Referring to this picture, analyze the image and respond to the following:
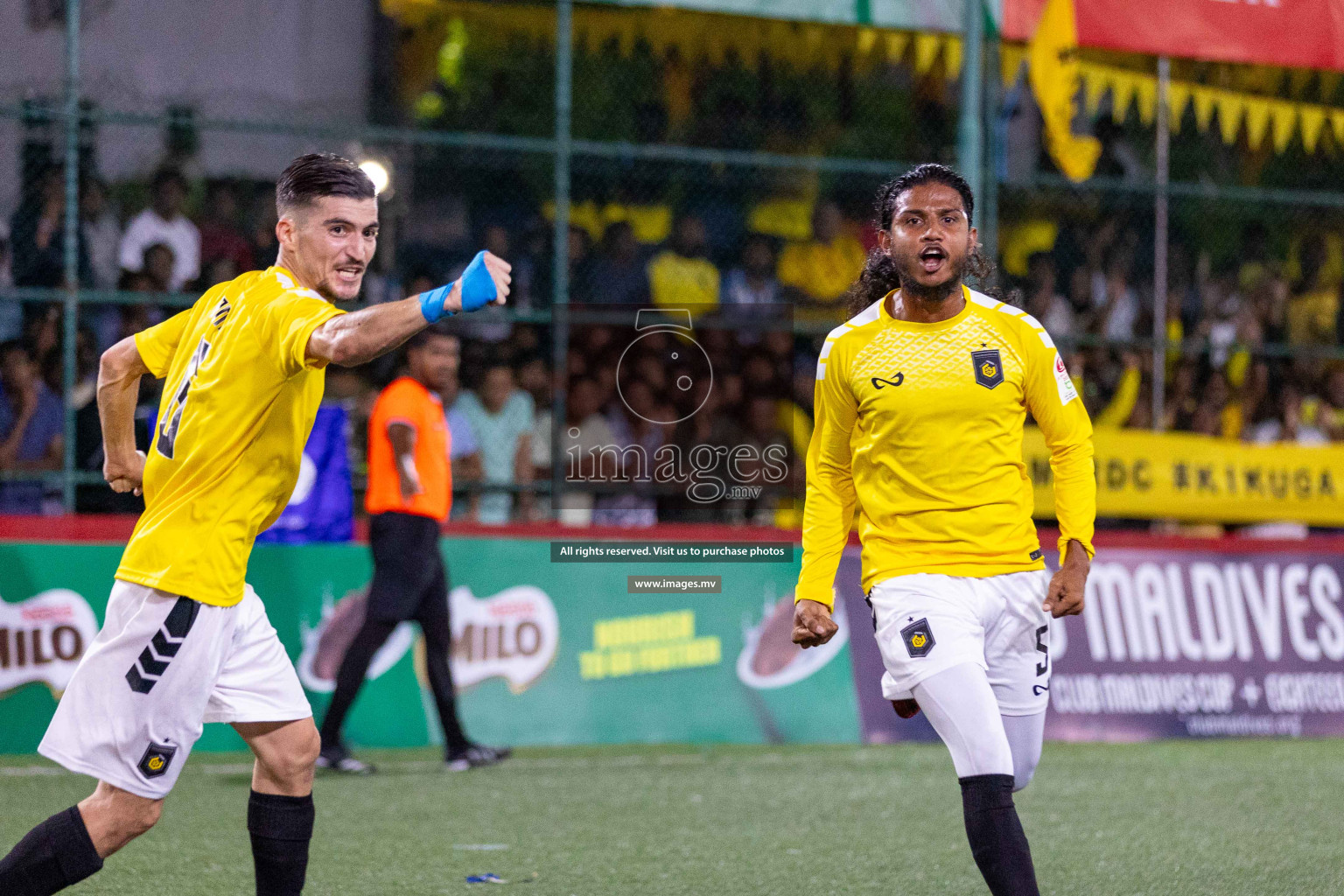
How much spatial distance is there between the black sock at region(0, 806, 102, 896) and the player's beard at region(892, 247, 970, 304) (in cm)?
256

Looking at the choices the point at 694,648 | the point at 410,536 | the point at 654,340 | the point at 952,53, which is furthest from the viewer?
the point at 952,53

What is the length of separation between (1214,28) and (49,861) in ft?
30.8

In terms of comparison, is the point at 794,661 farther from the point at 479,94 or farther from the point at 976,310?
the point at 479,94

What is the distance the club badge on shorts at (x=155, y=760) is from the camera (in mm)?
4023

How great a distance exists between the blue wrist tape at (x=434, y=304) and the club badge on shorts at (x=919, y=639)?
162cm

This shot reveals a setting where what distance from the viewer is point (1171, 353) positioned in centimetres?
1233

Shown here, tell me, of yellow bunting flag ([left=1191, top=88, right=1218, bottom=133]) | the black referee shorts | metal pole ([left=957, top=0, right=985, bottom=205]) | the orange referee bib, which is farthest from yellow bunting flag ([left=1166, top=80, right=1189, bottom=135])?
the black referee shorts

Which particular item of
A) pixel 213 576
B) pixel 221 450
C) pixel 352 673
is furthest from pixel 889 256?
pixel 352 673

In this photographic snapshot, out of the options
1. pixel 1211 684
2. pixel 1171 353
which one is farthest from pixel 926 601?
pixel 1171 353

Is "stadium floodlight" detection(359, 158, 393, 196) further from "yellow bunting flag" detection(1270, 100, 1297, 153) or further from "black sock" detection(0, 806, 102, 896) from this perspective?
"black sock" detection(0, 806, 102, 896)

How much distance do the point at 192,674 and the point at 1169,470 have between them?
8103 millimetres

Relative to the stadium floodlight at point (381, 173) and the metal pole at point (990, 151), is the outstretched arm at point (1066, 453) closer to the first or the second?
the metal pole at point (990, 151)

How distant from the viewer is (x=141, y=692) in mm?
4012

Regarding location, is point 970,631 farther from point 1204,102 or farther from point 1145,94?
point 1204,102
